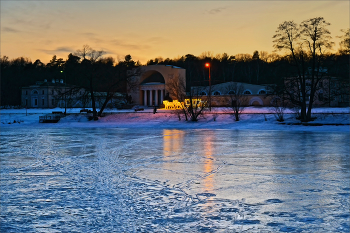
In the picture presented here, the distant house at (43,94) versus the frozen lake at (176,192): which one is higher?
the distant house at (43,94)

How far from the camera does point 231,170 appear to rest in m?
14.2

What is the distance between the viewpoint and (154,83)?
80312 millimetres

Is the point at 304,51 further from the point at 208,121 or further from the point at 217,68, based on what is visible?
the point at 217,68

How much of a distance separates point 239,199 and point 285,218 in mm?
1762

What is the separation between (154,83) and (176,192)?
70.3 m

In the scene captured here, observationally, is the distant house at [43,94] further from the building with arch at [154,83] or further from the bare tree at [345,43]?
the bare tree at [345,43]

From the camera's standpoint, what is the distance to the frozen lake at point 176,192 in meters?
8.01

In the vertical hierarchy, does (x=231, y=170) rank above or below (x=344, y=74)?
below

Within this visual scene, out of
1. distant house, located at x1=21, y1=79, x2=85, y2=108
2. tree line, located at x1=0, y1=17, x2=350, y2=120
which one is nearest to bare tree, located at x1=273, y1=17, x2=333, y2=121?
tree line, located at x1=0, y1=17, x2=350, y2=120

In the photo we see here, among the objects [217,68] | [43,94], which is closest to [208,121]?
[43,94]

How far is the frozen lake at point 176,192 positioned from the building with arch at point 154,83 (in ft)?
199

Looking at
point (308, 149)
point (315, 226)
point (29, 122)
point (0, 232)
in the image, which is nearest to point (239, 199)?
point (315, 226)

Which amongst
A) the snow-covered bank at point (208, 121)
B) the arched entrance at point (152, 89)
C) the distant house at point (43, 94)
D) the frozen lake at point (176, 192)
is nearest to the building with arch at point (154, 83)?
the arched entrance at point (152, 89)

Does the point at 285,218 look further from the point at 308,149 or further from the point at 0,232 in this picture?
the point at 308,149
